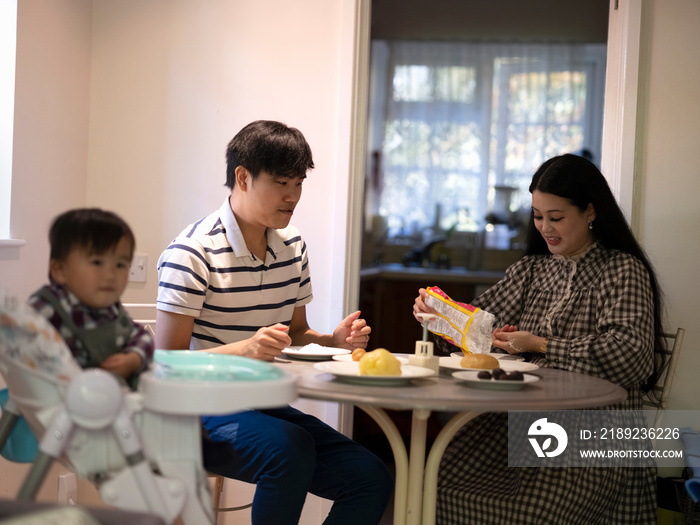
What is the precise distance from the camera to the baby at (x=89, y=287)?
1136mm

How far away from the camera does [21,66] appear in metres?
2.28

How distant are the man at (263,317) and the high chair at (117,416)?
1.69 ft

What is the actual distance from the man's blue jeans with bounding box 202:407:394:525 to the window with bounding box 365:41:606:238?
3.89 m

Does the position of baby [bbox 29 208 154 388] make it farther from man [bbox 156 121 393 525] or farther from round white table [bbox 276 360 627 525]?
man [bbox 156 121 393 525]

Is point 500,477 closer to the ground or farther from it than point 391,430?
closer to the ground

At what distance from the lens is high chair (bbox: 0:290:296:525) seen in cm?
107

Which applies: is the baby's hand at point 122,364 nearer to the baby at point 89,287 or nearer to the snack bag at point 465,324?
the baby at point 89,287

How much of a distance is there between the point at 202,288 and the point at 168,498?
2.69ft

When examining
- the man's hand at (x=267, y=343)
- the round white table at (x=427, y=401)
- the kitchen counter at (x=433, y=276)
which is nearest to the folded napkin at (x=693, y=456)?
the round white table at (x=427, y=401)

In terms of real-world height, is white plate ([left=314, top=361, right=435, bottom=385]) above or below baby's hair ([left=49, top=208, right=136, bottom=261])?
below

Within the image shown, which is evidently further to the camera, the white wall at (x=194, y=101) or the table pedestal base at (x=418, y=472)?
the white wall at (x=194, y=101)

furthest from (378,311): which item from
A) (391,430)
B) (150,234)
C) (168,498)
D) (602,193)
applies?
(168,498)

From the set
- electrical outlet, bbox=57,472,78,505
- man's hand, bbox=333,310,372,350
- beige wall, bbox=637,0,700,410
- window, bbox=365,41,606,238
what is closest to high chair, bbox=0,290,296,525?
man's hand, bbox=333,310,372,350

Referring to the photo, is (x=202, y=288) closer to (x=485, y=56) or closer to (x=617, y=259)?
(x=617, y=259)
